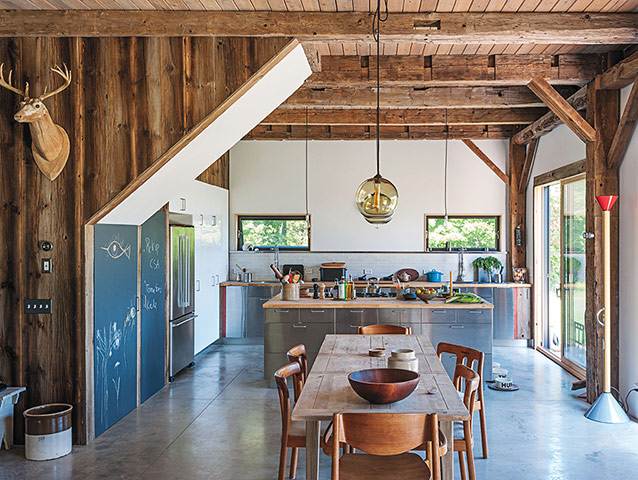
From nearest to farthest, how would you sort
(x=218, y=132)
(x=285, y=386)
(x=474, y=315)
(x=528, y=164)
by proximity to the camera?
(x=285, y=386), (x=218, y=132), (x=474, y=315), (x=528, y=164)

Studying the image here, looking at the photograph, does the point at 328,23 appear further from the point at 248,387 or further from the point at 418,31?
the point at 248,387

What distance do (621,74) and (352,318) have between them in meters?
3.66

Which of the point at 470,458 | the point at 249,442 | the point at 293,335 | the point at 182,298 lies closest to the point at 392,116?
the point at 293,335

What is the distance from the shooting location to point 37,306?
4.80m

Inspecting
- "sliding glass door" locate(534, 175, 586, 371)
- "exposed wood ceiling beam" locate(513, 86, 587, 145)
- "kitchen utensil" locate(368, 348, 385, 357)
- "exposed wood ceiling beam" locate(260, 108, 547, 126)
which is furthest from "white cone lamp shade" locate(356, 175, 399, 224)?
"exposed wood ceiling beam" locate(260, 108, 547, 126)

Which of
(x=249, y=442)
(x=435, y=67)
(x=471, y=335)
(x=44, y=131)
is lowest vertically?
(x=249, y=442)

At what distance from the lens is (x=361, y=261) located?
9.91 meters

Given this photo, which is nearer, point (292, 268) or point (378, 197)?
point (378, 197)

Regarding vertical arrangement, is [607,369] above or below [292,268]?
below

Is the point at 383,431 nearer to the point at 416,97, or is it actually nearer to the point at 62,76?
the point at 62,76

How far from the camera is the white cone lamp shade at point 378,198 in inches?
175

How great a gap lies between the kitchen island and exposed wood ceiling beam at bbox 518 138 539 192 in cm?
333

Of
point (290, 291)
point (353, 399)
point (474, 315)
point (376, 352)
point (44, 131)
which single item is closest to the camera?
point (353, 399)

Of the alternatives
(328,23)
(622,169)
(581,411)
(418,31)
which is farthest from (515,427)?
(328,23)
